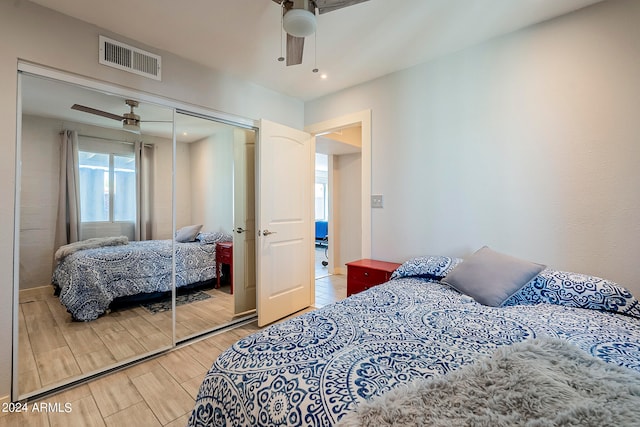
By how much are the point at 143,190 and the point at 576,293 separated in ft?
10.4

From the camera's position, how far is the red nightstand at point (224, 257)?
10.4ft

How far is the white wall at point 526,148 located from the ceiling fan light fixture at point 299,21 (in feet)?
4.74

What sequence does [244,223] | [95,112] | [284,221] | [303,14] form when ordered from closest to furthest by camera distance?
[303,14], [95,112], [284,221], [244,223]

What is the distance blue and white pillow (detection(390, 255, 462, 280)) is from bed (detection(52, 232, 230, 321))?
208 centimetres

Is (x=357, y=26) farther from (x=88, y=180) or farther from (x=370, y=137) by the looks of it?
(x=88, y=180)

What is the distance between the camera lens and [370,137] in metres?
2.87

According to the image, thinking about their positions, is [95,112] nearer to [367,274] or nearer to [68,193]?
[68,193]

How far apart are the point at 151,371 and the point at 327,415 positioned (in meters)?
1.93

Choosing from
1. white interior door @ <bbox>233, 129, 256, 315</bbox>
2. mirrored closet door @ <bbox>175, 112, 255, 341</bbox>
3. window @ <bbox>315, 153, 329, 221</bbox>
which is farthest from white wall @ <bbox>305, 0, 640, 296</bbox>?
window @ <bbox>315, 153, 329, 221</bbox>

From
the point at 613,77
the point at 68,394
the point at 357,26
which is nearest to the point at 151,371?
the point at 68,394

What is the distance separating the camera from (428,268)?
2109 millimetres

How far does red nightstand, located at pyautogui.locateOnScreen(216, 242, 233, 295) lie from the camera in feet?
10.4

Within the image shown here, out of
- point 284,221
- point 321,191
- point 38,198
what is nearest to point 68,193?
point 38,198

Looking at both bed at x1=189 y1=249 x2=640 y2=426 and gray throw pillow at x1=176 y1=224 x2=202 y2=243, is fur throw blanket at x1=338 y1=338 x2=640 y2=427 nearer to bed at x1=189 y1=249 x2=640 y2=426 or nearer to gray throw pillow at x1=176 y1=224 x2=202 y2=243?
bed at x1=189 y1=249 x2=640 y2=426
